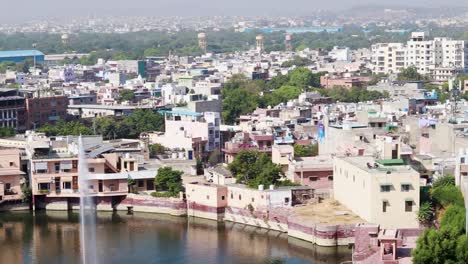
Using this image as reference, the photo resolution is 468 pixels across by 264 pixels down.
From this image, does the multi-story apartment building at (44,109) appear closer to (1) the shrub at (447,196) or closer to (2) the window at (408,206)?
(2) the window at (408,206)

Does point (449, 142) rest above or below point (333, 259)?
above

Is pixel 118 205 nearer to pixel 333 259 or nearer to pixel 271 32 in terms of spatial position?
A: pixel 333 259

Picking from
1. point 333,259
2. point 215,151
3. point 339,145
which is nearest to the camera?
point 333,259

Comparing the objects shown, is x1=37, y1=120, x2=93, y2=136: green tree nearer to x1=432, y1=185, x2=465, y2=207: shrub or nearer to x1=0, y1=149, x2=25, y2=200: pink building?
x1=0, y1=149, x2=25, y2=200: pink building

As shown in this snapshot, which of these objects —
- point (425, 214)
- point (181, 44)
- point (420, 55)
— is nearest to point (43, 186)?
point (425, 214)

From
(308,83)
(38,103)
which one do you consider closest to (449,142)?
(38,103)

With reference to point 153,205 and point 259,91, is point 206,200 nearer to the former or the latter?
point 153,205

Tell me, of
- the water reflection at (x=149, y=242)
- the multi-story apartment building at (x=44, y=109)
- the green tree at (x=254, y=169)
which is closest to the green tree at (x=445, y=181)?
the water reflection at (x=149, y=242)
